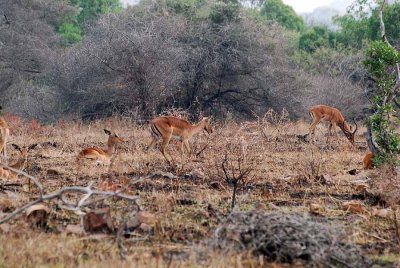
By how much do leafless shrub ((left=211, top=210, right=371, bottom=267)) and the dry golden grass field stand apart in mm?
57

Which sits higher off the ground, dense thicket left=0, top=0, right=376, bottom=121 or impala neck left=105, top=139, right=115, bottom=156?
dense thicket left=0, top=0, right=376, bottom=121

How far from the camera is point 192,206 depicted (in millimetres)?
6531

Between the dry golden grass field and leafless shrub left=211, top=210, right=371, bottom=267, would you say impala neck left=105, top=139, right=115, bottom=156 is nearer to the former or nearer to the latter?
the dry golden grass field

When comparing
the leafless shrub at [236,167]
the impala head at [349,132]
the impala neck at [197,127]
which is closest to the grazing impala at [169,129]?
the impala neck at [197,127]

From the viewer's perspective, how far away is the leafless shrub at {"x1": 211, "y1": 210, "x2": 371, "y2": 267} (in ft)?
15.1

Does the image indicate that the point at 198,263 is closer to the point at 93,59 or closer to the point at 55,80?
the point at 93,59

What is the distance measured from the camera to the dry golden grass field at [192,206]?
15.1 feet

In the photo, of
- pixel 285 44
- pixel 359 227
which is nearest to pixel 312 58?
pixel 285 44

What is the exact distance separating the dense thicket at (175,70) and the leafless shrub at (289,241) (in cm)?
1384

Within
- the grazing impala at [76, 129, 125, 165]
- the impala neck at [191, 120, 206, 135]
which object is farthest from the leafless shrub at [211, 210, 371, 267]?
the impala neck at [191, 120, 206, 135]

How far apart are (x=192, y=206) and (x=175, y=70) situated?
14.0 metres

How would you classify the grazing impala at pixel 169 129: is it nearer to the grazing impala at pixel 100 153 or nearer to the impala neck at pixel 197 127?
the impala neck at pixel 197 127

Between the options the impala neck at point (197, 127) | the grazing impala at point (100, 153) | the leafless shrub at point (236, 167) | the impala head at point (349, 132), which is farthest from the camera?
the impala head at point (349, 132)

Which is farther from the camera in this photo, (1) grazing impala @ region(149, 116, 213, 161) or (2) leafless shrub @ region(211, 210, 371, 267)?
(1) grazing impala @ region(149, 116, 213, 161)
